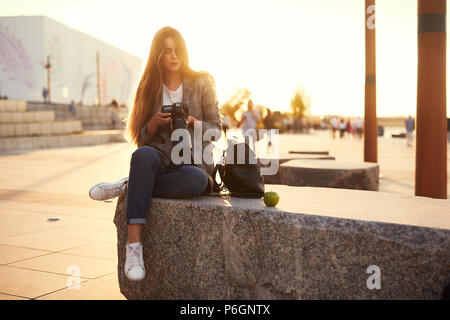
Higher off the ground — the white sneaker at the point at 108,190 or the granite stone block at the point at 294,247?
the white sneaker at the point at 108,190

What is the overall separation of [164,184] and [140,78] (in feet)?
3.00

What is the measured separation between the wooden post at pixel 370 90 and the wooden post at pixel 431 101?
404 cm

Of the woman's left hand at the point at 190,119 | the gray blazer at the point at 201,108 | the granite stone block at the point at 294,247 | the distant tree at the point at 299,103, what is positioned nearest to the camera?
the granite stone block at the point at 294,247

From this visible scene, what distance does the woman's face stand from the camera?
3287mm

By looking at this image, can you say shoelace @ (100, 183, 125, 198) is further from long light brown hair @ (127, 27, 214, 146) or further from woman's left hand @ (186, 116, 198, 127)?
woman's left hand @ (186, 116, 198, 127)

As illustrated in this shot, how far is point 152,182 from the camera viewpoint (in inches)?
111

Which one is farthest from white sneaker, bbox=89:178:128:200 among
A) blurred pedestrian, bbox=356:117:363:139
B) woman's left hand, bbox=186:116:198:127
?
blurred pedestrian, bbox=356:117:363:139

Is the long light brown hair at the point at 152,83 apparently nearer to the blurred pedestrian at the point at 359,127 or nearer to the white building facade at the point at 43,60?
the blurred pedestrian at the point at 359,127

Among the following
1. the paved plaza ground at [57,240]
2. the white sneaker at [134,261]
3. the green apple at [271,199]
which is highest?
the green apple at [271,199]

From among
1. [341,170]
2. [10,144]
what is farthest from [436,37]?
[10,144]

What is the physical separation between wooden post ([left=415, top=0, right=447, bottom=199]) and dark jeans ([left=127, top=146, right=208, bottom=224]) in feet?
7.14

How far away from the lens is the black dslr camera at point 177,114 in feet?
9.80

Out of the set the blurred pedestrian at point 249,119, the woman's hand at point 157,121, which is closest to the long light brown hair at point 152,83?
the woman's hand at point 157,121

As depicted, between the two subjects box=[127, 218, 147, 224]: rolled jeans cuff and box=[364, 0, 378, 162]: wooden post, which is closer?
box=[127, 218, 147, 224]: rolled jeans cuff
